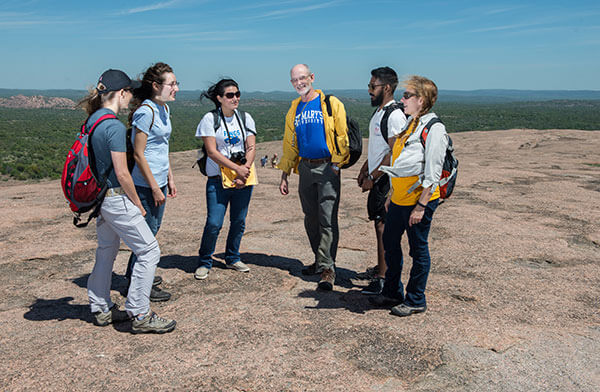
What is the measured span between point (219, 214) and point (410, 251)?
5.31 feet

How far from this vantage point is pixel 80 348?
2.94 m

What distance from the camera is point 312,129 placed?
397 centimetres

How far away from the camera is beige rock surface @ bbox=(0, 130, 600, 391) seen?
105 inches

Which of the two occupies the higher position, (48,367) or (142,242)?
(142,242)

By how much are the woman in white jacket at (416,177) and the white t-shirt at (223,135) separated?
4.38 feet

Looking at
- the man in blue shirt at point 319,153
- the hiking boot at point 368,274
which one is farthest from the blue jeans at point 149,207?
the hiking boot at point 368,274

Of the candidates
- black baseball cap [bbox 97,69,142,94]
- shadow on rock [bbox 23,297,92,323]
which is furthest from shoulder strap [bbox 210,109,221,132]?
shadow on rock [bbox 23,297,92,323]

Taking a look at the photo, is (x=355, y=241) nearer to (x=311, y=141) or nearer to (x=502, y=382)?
(x=311, y=141)

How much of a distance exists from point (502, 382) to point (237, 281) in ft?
7.21

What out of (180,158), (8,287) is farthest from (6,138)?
(8,287)

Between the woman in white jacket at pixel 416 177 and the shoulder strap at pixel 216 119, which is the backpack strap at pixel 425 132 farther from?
the shoulder strap at pixel 216 119

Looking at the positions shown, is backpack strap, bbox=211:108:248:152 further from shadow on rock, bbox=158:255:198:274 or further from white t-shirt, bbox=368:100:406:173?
shadow on rock, bbox=158:255:198:274

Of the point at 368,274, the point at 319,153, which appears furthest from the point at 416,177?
the point at 368,274

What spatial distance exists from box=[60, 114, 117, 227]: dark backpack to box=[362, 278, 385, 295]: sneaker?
208 cm
